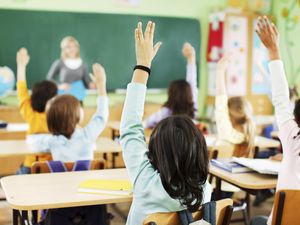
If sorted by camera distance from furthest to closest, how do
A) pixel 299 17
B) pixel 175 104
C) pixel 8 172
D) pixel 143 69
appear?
pixel 299 17 → pixel 8 172 → pixel 175 104 → pixel 143 69

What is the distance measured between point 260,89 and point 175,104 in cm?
346

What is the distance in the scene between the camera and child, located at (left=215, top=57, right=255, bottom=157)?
3.44 meters

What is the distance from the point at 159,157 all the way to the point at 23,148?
190 cm

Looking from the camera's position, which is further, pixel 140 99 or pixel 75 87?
pixel 75 87

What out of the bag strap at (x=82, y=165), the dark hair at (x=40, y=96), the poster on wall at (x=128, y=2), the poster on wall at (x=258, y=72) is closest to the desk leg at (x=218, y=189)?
the bag strap at (x=82, y=165)

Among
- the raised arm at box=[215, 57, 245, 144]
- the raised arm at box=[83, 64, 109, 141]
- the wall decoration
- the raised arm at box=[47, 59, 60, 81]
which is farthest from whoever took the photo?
the wall decoration

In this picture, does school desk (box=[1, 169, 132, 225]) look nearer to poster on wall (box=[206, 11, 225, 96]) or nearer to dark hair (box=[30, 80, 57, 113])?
dark hair (box=[30, 80, 57, 113])

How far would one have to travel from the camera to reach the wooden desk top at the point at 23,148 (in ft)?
10.4

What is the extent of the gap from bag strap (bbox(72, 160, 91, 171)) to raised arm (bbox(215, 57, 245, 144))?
3.86ft

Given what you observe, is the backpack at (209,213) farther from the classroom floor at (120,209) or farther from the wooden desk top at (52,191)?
the classroom floor at (120,209)

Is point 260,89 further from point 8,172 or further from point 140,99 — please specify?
point 140,99

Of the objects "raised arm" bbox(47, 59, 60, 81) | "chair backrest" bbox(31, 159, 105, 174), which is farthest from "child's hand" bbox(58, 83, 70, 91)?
→ "chair backrest" bbox(31, 159, 105, 174)

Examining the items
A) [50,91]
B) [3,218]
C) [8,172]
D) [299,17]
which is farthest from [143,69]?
[299,17]

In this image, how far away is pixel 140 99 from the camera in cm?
176
